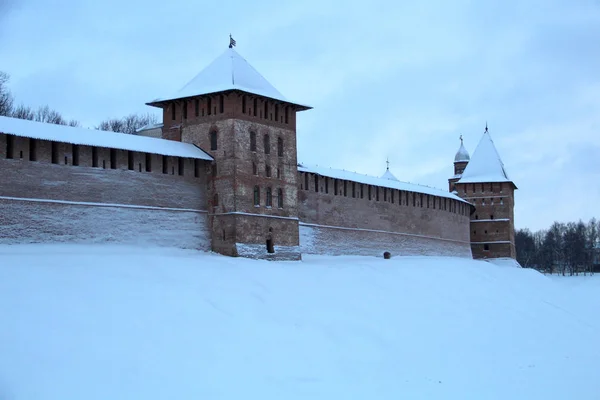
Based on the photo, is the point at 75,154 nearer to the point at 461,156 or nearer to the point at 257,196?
the point at 257,196

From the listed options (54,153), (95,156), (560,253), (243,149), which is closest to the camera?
(54,153)

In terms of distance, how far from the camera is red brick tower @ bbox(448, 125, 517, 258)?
3803 centimetres

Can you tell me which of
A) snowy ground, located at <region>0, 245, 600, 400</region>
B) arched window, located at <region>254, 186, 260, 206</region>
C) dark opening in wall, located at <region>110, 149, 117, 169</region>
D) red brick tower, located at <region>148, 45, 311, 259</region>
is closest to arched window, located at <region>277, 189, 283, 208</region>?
red brick tower, located at <region>148, 45, 311, 259</region>

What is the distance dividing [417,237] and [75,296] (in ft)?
61.5

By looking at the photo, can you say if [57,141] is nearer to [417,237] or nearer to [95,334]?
[95,334]

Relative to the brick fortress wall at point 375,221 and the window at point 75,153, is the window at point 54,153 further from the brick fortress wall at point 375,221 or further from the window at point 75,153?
the brick fortress wall at point 375,221

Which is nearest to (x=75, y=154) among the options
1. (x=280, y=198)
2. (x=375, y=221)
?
(x=280, y=198)

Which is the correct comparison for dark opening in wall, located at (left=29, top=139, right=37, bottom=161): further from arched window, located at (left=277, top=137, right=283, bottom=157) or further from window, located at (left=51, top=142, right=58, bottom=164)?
arched window, located at (left=277, top=137, right=283, bottom=157)

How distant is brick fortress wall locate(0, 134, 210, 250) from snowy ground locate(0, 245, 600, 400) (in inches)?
20.8

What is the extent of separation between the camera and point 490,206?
38.6 metres

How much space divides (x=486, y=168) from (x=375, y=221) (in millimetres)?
11557

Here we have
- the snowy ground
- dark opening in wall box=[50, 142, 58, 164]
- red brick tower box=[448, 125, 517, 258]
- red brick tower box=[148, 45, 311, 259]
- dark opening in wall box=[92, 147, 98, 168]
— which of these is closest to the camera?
the snowy ground

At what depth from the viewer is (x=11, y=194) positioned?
60.5ft

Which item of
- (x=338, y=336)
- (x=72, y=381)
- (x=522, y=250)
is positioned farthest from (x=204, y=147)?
(x=522, y=250)
